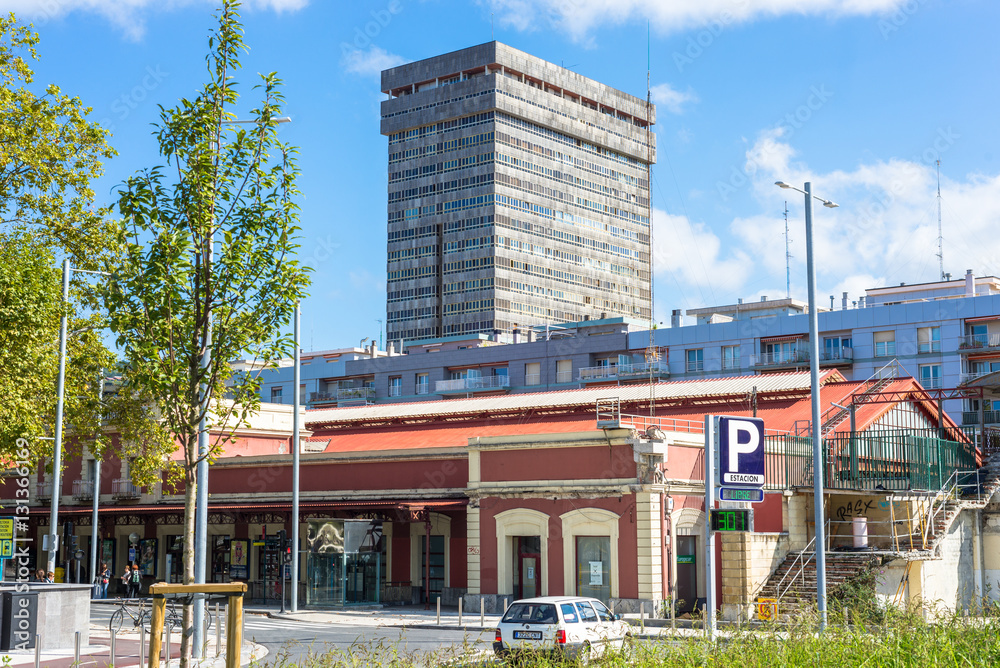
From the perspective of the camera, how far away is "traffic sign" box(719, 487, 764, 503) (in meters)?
22.0

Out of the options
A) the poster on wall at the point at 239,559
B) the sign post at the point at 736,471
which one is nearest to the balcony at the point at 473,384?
the poster on wall at the point at 239,559

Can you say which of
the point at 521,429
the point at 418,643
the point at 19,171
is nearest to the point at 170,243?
the point at 418,643

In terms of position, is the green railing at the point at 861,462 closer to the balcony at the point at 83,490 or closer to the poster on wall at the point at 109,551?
the poster on wall at the point at 109,551

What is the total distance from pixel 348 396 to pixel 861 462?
244 ft

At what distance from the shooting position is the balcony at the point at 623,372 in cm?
8675

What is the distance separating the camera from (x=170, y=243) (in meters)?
13.0

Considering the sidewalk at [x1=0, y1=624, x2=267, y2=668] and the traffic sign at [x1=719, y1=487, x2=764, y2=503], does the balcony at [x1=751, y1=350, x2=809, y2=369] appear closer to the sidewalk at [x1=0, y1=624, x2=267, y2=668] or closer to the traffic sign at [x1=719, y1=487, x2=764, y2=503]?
the traffic sign at [x1=719, y1=487, x2=764, y2=503]

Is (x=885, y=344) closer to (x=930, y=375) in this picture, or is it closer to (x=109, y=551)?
(x=930, y=375)

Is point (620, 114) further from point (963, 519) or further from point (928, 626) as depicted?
point (928, 626)

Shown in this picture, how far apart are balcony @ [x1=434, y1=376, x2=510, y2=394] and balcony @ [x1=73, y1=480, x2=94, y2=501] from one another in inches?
1982

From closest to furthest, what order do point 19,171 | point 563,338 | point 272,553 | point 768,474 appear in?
point 19,171, point 768,474, point 272,553, point 563,338

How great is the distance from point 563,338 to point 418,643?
73.4m

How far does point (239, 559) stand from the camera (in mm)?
44312

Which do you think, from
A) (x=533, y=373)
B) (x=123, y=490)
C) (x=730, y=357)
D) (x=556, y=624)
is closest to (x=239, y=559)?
(x=123, y=490)
